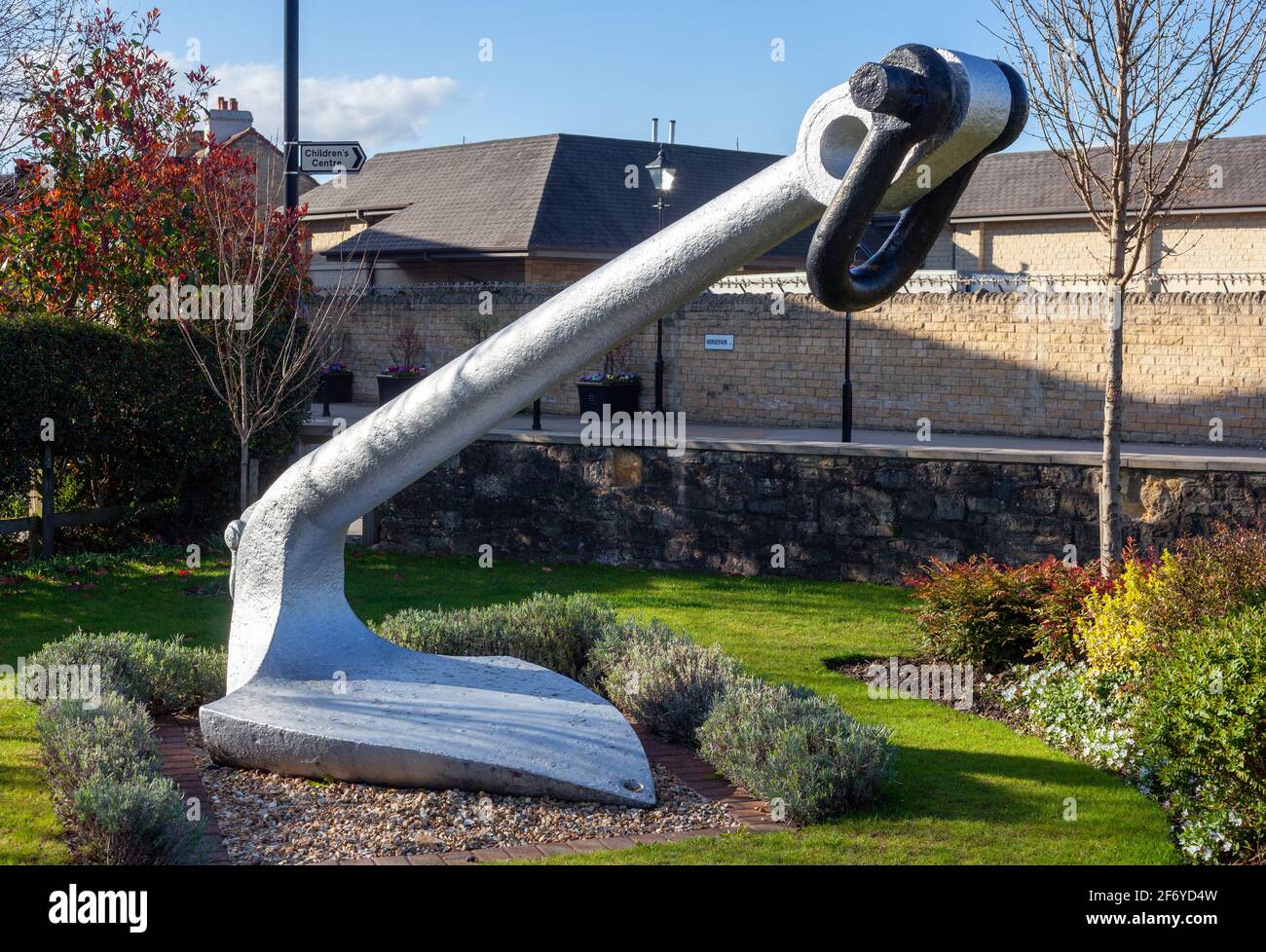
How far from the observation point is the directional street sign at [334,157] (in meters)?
14.5

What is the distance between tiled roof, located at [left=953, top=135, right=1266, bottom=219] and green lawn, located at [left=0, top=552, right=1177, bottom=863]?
1669 cm

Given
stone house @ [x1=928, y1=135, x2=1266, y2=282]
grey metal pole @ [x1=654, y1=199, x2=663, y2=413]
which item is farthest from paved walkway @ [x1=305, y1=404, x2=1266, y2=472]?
stone house @ [x1=928, y1=135, x2=1266, y2=282]

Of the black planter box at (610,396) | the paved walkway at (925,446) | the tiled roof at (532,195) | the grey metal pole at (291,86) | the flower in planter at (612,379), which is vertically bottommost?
the paved walkway at (925,446)

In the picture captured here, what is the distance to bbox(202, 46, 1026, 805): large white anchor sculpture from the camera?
516 cm

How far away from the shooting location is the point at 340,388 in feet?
86.7

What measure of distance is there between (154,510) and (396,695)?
31.7 ft

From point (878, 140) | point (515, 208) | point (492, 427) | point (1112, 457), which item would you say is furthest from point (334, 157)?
point (515, 208)

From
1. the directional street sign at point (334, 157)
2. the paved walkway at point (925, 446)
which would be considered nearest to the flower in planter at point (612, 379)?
the paved walkway at point (925, 446)

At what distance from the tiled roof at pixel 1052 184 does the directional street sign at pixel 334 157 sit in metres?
16.2

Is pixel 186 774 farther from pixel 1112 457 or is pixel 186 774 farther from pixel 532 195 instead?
pixel 532 195

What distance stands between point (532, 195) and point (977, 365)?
46.4 feet

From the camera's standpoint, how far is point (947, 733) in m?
8.51

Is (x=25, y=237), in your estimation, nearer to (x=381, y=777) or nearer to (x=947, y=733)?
(x=381, y=777)

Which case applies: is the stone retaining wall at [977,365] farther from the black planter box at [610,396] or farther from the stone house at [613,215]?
the stone house at [613,215]
